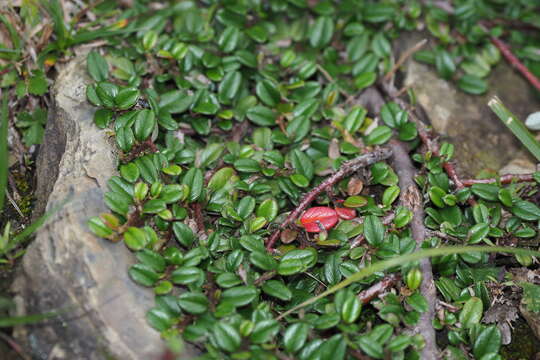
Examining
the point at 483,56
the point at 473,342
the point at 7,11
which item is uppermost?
the point at 7,11

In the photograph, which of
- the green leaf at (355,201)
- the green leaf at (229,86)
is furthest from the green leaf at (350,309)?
the green leaf at (229,86)

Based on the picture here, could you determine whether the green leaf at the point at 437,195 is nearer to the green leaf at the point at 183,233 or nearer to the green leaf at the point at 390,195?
the green leaf at the point at 390,195

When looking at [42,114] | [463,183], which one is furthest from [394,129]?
[42,114]

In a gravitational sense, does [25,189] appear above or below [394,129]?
below

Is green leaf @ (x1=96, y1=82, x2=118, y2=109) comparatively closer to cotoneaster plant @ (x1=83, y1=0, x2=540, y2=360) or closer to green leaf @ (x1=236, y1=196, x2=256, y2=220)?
→ cotoneaster plant @ (x1=83, y1=0, x2=540, y2=360)

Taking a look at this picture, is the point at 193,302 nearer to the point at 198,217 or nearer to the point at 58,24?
the point at 198,217

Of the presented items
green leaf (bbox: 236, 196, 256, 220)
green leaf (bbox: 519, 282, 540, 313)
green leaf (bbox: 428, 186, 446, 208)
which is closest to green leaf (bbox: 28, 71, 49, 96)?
green leaf (bbox: 236, 196, 256, 220)

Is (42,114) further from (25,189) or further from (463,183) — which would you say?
(463,183)
